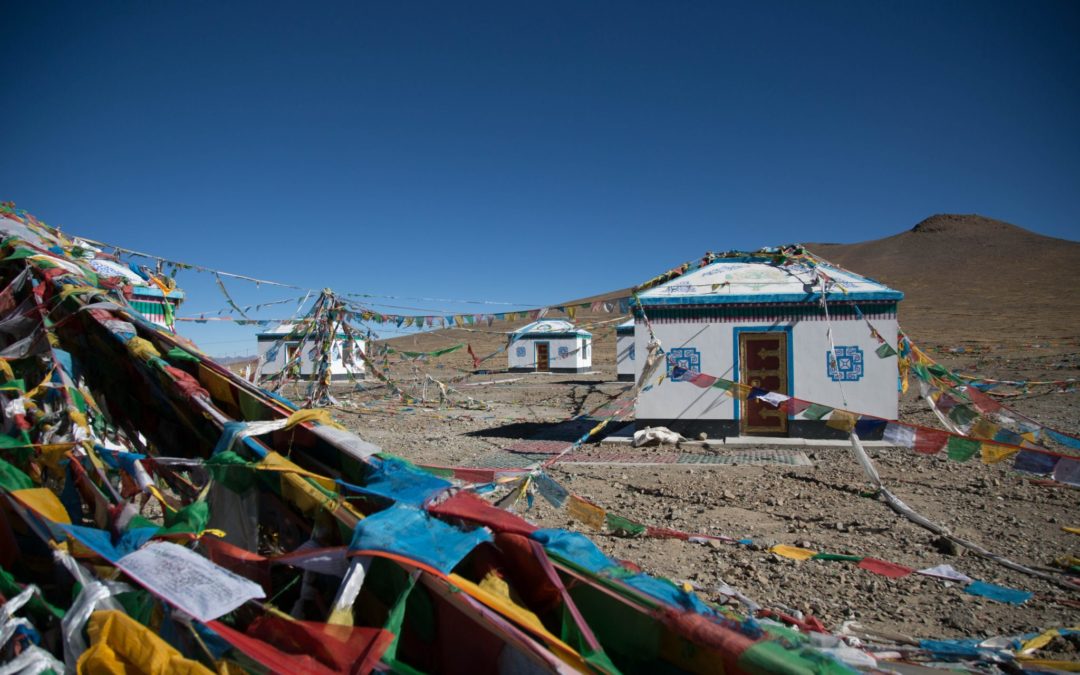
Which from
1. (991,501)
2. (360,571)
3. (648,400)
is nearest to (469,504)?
(360,571)

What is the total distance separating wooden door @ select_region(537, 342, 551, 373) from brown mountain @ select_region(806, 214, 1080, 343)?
79.4 feet

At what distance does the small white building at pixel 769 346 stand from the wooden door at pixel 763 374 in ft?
0.06

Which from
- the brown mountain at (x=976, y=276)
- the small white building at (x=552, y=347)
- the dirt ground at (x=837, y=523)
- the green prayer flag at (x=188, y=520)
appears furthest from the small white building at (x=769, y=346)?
the brown mountain at (x=976, y=276)

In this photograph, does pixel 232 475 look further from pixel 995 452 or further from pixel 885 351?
pixel 885 351

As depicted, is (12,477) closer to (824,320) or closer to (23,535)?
(23,535)

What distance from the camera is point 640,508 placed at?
707 centimetres

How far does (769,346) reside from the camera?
11.5 m

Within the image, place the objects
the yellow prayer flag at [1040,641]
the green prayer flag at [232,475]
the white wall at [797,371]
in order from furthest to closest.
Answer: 1. the white wall at [797,371]
2. the yellow prayer flag at [1040,641]
3. the green prayer flag at [232,475]

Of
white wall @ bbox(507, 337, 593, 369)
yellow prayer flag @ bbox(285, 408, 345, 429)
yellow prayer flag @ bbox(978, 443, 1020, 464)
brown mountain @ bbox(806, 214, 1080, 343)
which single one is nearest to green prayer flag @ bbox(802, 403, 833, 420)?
yellow prayer flag @ bbox(978, 443, 1020, 464)

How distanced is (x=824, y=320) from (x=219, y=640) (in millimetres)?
11030

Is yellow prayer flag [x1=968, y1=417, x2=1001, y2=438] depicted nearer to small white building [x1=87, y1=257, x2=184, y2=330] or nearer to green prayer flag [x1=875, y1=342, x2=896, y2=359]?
green prayer flag [x1=875, y1=342, x2=896, y2=359]

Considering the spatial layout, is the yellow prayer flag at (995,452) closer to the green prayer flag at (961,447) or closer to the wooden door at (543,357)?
the green prayer flag at (961,447)

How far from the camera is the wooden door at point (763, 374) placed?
11.4 meters

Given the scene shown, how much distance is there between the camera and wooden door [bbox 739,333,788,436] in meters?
11.4
